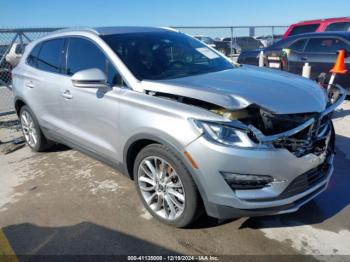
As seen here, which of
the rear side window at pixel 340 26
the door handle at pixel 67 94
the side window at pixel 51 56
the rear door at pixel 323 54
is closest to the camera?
the door handle at pixel 67 94

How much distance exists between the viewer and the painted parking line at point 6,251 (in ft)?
9.77

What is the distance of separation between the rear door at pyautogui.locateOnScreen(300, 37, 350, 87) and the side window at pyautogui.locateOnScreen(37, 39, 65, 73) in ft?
19.9

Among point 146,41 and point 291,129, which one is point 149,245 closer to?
point 291,129

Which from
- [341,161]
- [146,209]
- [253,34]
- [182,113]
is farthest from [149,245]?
[253,34]

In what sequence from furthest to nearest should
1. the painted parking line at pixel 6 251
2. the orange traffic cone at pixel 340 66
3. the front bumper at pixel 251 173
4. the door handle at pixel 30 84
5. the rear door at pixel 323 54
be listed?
the rear door at pixel 323 54 < the orange traffic cone at pixel 340 66 < the door handle at pixel 30 84 < the painted parking line at pixel 6 251 < the front bumper at pixel 251 173

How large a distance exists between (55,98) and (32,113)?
3.13 ft

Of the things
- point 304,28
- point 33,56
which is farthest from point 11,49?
point 304,28

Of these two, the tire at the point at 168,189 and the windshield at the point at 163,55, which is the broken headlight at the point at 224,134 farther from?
the windshield at the point at 163,55

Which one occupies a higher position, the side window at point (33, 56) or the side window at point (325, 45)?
the side window at point (33, 56)

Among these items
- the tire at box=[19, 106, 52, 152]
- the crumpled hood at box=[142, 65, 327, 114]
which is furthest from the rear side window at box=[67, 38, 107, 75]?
the tire at box=[19, 106, 52, 152]

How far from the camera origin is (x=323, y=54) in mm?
8172

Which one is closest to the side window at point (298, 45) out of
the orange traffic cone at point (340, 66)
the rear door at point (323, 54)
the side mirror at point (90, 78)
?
the rear door at point (323, 54)

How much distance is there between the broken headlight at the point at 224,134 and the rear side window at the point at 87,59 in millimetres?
1223

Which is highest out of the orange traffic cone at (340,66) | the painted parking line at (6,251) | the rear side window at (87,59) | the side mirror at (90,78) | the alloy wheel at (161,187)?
the rear side window at (87,59)
